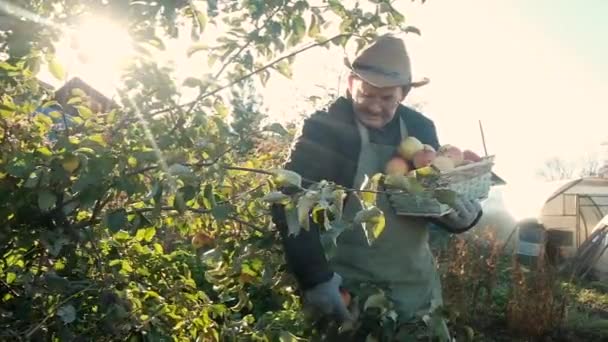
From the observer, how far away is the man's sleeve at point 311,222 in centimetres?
203

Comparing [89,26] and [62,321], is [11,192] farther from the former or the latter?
[89,26]

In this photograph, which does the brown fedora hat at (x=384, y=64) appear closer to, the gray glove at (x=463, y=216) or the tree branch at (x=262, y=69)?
the tree branch at (x=262, y=69)

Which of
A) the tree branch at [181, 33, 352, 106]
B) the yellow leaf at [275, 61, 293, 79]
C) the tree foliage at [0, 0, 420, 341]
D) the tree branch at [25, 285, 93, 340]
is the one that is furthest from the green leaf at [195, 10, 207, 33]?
the tree branch at [25, 285, 93, 340]

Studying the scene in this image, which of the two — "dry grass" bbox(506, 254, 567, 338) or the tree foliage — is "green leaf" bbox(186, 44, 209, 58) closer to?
the tree foliage

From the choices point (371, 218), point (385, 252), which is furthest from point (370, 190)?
point (385, 252)

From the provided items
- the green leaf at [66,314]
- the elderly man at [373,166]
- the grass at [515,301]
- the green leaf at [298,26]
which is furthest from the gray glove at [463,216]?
the grass at [515,301]

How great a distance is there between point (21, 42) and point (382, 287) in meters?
1.29

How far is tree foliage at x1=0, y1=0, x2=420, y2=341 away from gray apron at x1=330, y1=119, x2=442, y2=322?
0.22 m

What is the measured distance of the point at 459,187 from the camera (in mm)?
2150

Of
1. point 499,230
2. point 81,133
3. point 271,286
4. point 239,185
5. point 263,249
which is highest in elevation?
point 81,133

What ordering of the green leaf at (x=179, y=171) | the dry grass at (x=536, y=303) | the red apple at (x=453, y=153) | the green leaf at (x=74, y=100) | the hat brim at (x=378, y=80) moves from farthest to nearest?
the dry grass at (x=536, y=303)
the red apple at (x=453, y=153)
the hat brim at (x=378, y=80)
the green leaf at (x=74, y=100)
the green leaf at (x=179, y=171)

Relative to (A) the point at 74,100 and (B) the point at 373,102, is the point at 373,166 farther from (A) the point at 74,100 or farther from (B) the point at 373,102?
(A) the point at 74,100

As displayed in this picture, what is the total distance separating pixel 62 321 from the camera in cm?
166

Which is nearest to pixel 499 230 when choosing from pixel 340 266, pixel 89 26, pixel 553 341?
pixel 553 341
